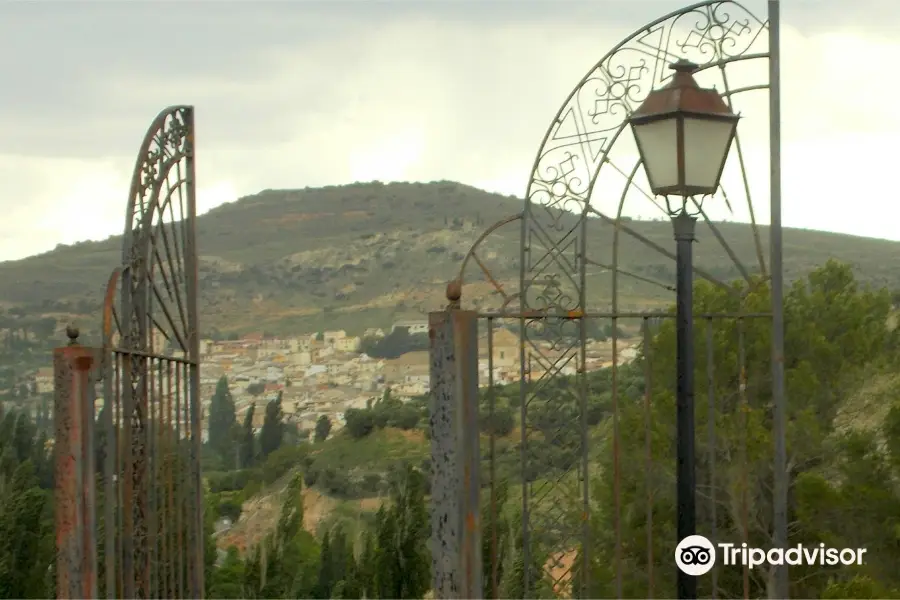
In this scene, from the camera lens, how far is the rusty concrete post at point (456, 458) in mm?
4375

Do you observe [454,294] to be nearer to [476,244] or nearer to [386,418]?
[476,244]

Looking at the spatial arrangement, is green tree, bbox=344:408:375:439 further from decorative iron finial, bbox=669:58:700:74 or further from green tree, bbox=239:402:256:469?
decorative iron finial, bbox=669:58:700:74

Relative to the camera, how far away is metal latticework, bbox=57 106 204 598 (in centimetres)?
514

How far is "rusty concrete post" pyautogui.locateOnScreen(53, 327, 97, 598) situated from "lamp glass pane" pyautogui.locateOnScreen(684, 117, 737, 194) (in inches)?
108

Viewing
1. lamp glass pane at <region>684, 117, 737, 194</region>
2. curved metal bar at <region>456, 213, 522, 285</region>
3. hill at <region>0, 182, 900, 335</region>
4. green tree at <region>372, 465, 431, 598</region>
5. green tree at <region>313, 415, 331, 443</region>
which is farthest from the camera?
hill at <region>0, 182, 900, 335</region>

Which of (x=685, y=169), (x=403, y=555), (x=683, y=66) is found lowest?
(x=403, y=555)

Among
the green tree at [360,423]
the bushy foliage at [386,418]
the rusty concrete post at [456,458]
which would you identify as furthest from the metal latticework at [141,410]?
the green tree at [360,423]

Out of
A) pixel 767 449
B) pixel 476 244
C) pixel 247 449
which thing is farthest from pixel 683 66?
pixel 247 449

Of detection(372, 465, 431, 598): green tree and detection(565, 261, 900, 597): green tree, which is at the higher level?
detection(565, 261, 900, 597): green tree

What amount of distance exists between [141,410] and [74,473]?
824 millimetres

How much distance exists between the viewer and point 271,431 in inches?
2021

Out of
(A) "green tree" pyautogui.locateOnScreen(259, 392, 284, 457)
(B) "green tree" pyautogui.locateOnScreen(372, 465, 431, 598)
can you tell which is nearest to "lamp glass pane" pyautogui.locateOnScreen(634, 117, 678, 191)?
(B) "green tree" pyautogui.locateOnScreen(372, 465, 431, 598)

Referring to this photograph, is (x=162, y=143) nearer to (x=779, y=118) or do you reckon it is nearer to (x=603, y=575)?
(x=779, y=118)

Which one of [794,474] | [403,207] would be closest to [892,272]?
[403,207]
